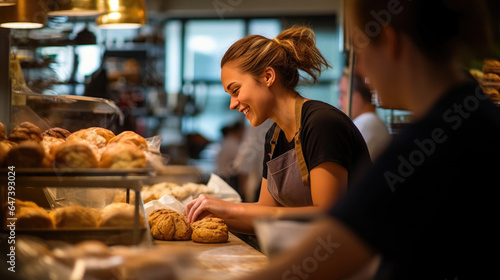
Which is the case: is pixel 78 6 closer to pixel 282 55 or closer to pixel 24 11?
pixel 24 11

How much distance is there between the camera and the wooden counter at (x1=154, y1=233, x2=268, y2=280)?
4.60 feet

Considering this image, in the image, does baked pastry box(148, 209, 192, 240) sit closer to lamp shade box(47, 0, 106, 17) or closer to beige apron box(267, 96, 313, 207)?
beige apron box(267, 96, 313, 207)

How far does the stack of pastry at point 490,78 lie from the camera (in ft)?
7.40

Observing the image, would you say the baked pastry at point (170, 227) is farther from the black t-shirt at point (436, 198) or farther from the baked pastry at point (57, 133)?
the black t-shirt at point (436, 198)

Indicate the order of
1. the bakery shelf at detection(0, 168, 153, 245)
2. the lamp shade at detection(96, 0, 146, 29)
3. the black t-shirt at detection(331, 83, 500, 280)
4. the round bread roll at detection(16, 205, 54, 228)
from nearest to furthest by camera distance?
the black t-shirt at detection(331, 83, 500, 280), the bakery shelf at detection(0, 168, 153, 245), the round bread roll at detection(16, 205, 54, 228), the lamp shade at detection(96, 0, 146, 29)

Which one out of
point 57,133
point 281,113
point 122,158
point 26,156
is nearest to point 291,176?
point 281,113

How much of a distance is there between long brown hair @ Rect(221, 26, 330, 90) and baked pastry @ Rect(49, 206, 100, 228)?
3.15 ft

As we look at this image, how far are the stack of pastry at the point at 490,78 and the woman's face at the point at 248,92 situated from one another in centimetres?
86

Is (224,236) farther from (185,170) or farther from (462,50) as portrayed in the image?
(462,50)

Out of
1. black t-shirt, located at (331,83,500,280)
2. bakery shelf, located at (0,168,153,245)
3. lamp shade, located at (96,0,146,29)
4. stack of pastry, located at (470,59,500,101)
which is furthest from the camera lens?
lamp shade, located at (96,0,146,29)

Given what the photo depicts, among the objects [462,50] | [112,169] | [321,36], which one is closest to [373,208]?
[462,50]

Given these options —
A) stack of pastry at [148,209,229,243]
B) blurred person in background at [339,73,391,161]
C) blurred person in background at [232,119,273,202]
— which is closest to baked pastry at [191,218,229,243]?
stack of pastry at [148,209,229,243]

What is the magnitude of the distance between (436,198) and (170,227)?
123cm

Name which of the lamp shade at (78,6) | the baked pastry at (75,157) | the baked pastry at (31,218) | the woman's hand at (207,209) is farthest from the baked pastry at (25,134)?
the woman's hand at (207,209)
